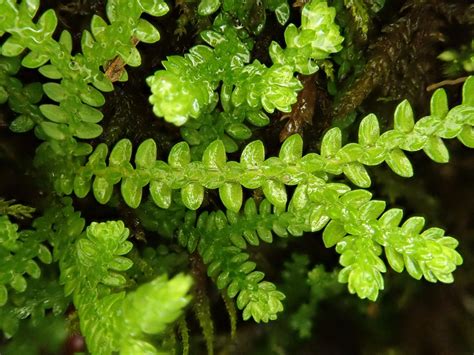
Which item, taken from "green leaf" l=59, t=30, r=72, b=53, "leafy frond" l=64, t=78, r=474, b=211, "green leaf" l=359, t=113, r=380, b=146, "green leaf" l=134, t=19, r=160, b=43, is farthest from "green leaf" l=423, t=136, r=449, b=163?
"green leaf" l=59, t=30, r=72, b=53

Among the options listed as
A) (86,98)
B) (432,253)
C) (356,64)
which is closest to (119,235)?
(86,98)

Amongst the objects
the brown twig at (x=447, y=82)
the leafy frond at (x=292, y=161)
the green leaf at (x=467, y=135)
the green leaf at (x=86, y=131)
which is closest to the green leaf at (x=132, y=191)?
the leafy frond at (x=292, y=161)

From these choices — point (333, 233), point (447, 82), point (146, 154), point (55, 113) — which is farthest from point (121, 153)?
point (447, 82)

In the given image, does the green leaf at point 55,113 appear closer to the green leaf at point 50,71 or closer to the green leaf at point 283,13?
the green leaf at point 50,71

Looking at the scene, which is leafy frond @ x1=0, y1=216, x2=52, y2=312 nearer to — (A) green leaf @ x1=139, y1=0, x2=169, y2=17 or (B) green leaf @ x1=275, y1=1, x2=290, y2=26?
(A) green leaf @ x1=139, y1=0, x2=169, y2=17

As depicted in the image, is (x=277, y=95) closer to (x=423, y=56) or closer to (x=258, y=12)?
(x=258, y=12)

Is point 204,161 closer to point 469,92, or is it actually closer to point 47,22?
point 47,22
